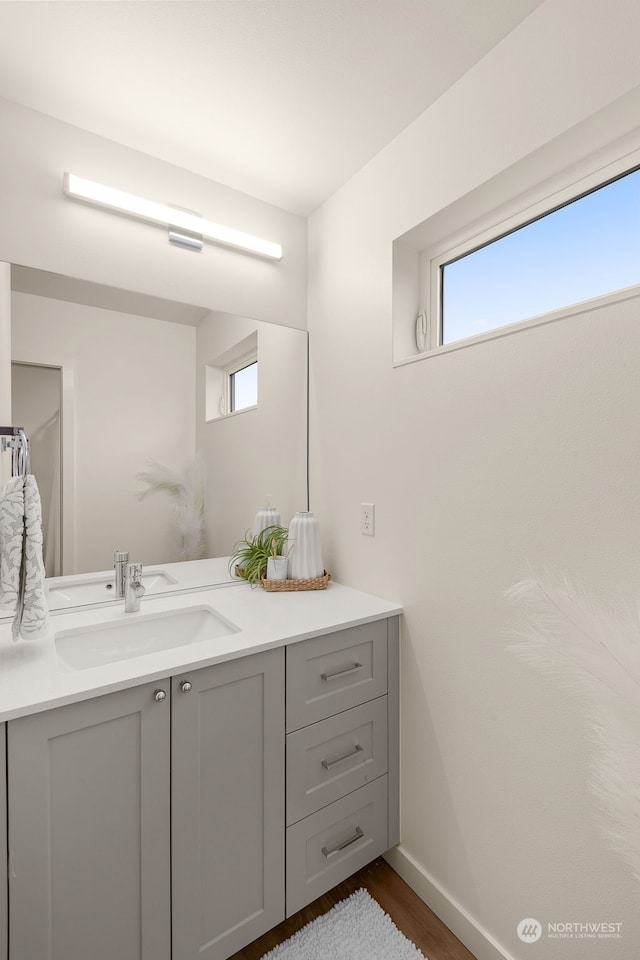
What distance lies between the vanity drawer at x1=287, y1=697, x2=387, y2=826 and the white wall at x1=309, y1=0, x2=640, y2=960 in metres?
0.13

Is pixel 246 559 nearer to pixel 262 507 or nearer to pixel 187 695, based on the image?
pixel 262 507

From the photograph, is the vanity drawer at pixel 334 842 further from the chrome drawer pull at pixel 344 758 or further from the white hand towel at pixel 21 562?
the white hand towel at pixel 21 562

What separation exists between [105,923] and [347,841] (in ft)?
2.24

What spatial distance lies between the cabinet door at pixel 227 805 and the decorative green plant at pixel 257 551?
55 cm

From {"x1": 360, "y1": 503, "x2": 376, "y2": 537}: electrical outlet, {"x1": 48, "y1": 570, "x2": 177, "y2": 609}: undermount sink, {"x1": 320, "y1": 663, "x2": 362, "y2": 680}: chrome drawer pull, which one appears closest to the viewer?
{"x1": 320, "y1": 663, "x2": 362, "y2": 680}: chrome drawer pull

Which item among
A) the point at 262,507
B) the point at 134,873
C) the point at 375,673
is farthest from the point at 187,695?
the point at 262,507

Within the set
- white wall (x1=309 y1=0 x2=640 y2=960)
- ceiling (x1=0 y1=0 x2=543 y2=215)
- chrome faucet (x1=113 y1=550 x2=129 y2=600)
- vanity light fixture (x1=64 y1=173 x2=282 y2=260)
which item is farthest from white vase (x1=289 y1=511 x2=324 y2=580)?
ceiling (x1=0 y1=0 x2=543 y2=215)

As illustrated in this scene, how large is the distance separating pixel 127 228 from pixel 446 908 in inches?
90.3

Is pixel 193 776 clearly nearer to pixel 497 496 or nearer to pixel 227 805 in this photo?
pixel 227 805

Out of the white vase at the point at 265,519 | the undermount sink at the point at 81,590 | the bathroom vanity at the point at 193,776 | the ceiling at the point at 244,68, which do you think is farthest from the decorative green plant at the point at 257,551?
the ceiling at the point at 244,68

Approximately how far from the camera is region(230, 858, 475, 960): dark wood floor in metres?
1.26

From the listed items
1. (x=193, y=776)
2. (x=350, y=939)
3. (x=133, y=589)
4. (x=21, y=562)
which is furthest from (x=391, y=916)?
(x=21, y=562)

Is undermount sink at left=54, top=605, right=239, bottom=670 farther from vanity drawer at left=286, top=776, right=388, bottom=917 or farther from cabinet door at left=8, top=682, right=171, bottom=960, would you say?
vanity drawer at left=286, top=776, right=388, bottom=917

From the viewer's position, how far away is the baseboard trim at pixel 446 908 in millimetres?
1219
